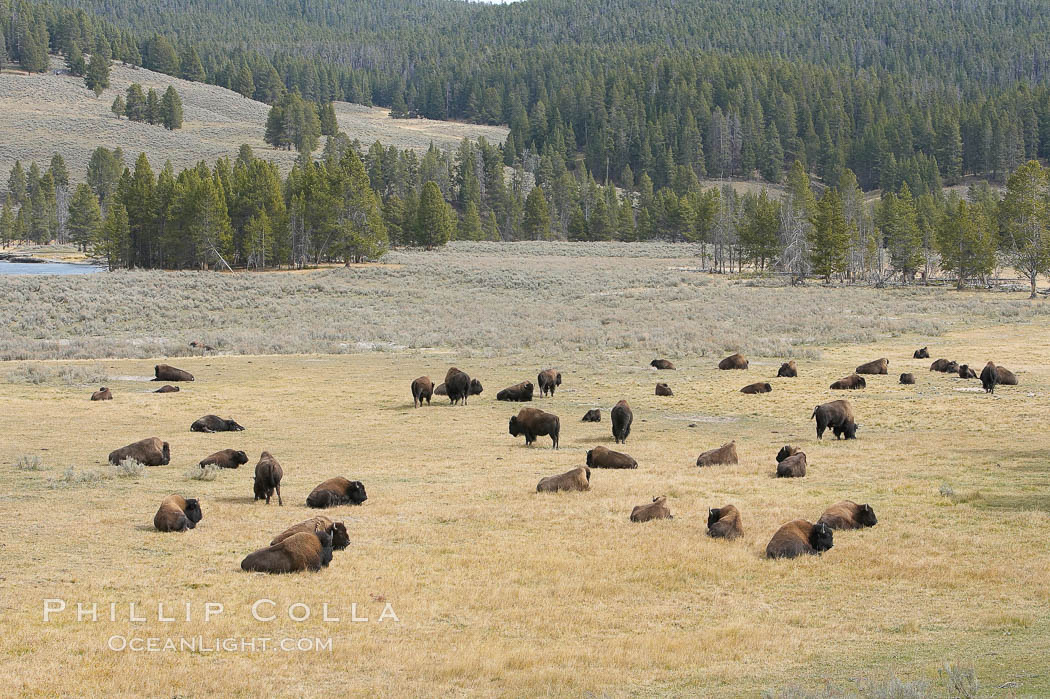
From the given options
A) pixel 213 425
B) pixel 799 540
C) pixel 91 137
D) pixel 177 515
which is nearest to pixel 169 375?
pixel 213 425

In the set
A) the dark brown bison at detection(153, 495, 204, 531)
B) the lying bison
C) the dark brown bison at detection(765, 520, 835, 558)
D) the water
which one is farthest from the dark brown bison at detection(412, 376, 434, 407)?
the water

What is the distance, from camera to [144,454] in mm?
18500

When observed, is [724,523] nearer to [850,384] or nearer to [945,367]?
[850,384]

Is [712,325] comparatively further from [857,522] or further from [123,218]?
[123,218]

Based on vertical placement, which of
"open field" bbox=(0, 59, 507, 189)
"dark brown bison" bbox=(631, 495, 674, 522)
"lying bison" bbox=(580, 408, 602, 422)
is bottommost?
"lying bison" bbox=(580, 408, 602, 422)

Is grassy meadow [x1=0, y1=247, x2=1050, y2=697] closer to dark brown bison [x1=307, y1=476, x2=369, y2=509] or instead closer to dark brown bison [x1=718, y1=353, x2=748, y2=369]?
dark brown bison [x1=307, y1=476, x2=369, y2=509]

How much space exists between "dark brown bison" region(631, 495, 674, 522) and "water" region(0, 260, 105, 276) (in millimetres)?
97132

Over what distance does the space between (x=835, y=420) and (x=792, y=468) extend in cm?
509

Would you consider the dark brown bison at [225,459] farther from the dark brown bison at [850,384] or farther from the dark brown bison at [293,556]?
the dark brown bison at [850,384]

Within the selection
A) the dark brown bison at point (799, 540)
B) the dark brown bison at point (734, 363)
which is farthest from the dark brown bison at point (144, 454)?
the dark brown bison at point (734, 363)

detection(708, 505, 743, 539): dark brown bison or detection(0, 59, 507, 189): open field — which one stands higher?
detection(0, 59, 507, 189): open field

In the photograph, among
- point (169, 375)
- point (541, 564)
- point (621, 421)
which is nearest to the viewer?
point (541, 564)

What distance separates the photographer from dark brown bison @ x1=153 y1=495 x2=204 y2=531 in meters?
13.2

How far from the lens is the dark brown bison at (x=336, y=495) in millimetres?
15039
